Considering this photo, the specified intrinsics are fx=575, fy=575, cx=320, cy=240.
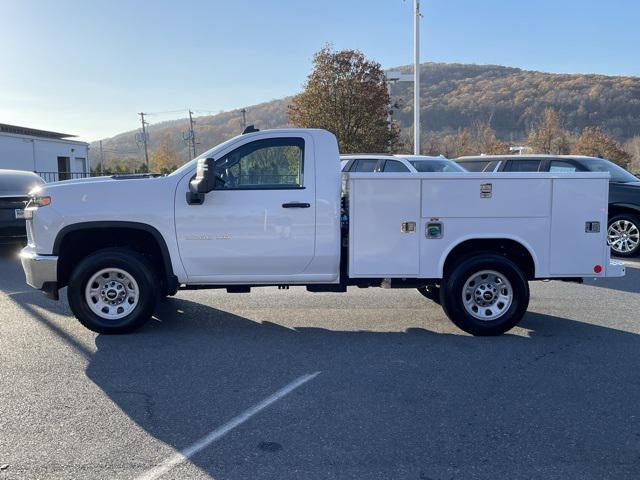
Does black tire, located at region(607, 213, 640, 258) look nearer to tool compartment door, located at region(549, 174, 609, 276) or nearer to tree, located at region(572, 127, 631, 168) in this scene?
tool compartment door, located at region(549, 174, 609, 276)

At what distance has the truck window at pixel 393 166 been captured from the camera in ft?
44.3

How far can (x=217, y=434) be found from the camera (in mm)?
3824

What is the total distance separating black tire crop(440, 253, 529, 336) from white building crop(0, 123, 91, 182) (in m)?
31.6

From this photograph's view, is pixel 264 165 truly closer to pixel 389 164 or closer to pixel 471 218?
pixel 471 218

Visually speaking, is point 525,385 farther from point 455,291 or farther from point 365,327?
point 365,327

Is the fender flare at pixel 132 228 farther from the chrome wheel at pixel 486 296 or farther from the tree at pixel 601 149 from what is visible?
the tree at pixel 601 149

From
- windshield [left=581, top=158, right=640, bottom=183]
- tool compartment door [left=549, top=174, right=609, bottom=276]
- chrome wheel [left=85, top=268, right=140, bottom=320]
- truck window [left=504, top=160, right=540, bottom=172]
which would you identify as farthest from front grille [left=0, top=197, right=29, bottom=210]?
windshield [left=581, top=158, right=640, bottom=183]

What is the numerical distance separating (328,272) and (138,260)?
6.58 feet

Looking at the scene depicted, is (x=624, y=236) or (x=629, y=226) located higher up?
(x=629, y=226)

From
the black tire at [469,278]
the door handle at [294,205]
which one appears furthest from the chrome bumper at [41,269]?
the black tire at [469,278]

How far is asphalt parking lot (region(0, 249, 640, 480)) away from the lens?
3461 mm

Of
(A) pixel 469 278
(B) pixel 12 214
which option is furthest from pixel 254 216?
(B) pixel 12 214

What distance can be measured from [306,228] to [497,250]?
2.13 m

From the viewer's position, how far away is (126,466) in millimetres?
3398
